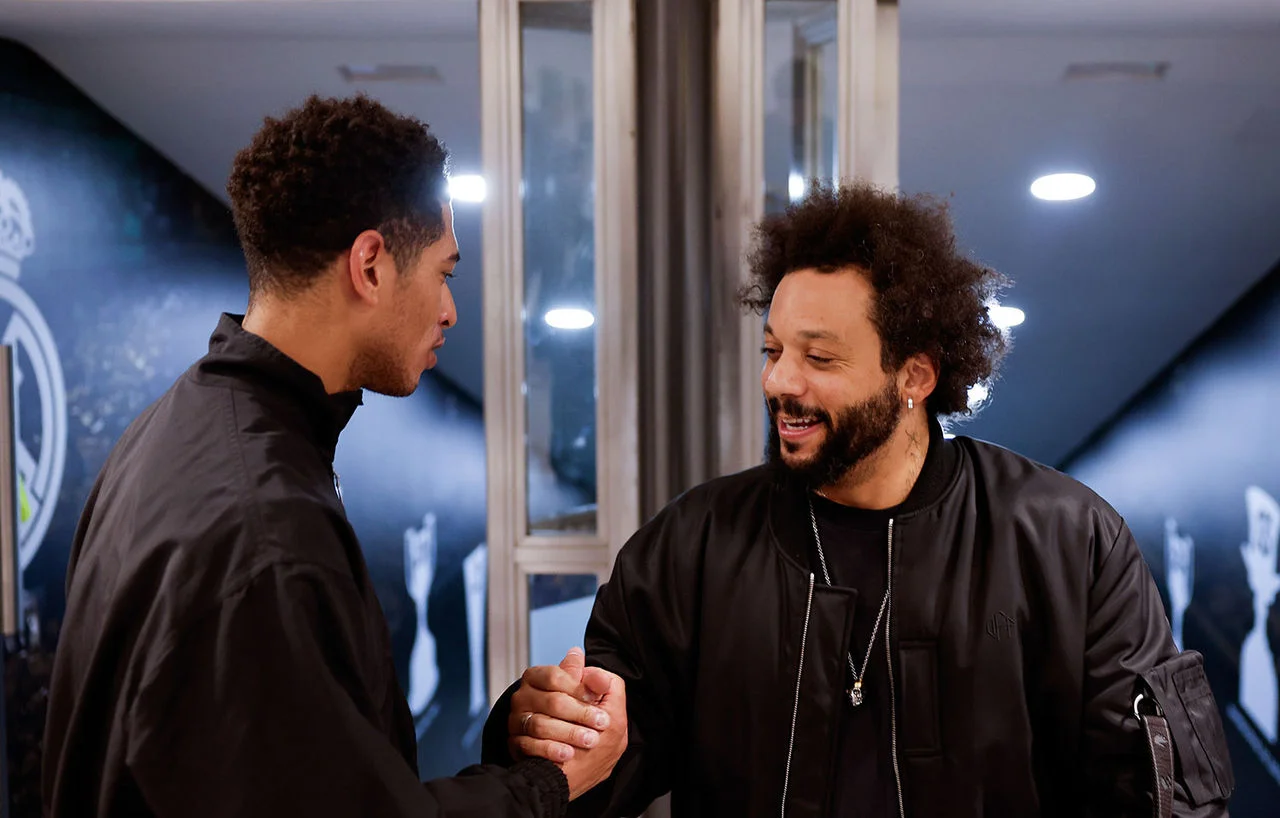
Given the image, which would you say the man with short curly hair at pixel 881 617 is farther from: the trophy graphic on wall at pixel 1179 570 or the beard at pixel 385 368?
the trophy graphic on wall at pixel 1179 570

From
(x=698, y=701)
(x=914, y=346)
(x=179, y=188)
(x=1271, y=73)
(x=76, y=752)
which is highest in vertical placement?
(x=1271, y=73)

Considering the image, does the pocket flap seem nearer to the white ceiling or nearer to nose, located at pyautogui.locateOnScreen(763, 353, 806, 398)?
nose, located at pyautogui.locateOnScreen(763, 353, 806, 398)

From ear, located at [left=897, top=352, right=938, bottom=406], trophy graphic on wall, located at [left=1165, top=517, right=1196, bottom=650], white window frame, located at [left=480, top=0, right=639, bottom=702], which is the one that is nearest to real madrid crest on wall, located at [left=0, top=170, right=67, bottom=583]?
white window frame, located at [left=480, top=0, right=639, bottom=702]

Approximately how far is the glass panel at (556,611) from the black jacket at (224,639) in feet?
3.87

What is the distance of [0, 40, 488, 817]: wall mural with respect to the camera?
2814mm

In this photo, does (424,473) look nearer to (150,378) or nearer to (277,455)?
(150,378)

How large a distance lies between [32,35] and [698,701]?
240cm

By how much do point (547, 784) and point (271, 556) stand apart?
536 millimetres

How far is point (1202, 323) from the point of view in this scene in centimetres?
357

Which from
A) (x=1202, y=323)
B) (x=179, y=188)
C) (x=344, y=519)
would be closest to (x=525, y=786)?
(x=344, y=519)

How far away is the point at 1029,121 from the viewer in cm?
317

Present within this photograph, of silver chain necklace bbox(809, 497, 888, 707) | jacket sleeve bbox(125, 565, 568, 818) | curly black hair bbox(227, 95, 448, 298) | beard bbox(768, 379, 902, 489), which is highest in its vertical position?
curly black hair bbox(227, 95, 448, 298)

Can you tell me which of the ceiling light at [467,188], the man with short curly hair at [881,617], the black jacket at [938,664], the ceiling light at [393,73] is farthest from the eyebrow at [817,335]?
the ceiling light at [467,188]

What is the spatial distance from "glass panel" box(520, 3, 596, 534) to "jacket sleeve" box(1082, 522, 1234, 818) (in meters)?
1.07
